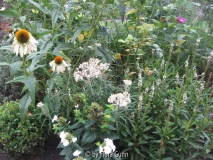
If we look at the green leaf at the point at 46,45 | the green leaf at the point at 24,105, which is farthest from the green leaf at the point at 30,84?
the green leaf at the point at 46,45

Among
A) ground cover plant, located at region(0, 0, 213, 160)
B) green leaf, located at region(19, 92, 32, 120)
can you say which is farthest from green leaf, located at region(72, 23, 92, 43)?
green leaf, located at region(19, 92, 32, 120)

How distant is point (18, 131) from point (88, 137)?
603 millimetres

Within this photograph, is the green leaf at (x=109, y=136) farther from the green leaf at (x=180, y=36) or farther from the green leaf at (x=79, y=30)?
the green leaf at (x=180, y=36)

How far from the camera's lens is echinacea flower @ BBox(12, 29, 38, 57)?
153cm

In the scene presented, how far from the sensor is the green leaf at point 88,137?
5.45 ft

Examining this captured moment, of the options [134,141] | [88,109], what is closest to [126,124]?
[134,141]

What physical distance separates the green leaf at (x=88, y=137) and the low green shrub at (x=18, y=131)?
0.47m

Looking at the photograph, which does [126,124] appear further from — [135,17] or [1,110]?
[135,17]

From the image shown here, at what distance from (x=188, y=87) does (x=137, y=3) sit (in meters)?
0.96

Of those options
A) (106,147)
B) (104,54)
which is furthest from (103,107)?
(106,147)

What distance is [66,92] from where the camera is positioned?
2.01 m

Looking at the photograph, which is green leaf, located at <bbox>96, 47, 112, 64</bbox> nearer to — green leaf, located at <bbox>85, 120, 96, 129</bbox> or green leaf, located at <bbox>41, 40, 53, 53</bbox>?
green leaf, located at <bbox>41, 40, 53, 53</bbox>

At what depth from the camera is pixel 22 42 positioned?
1550mm

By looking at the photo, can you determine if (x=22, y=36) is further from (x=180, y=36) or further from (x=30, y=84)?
(x=180, y=36)
